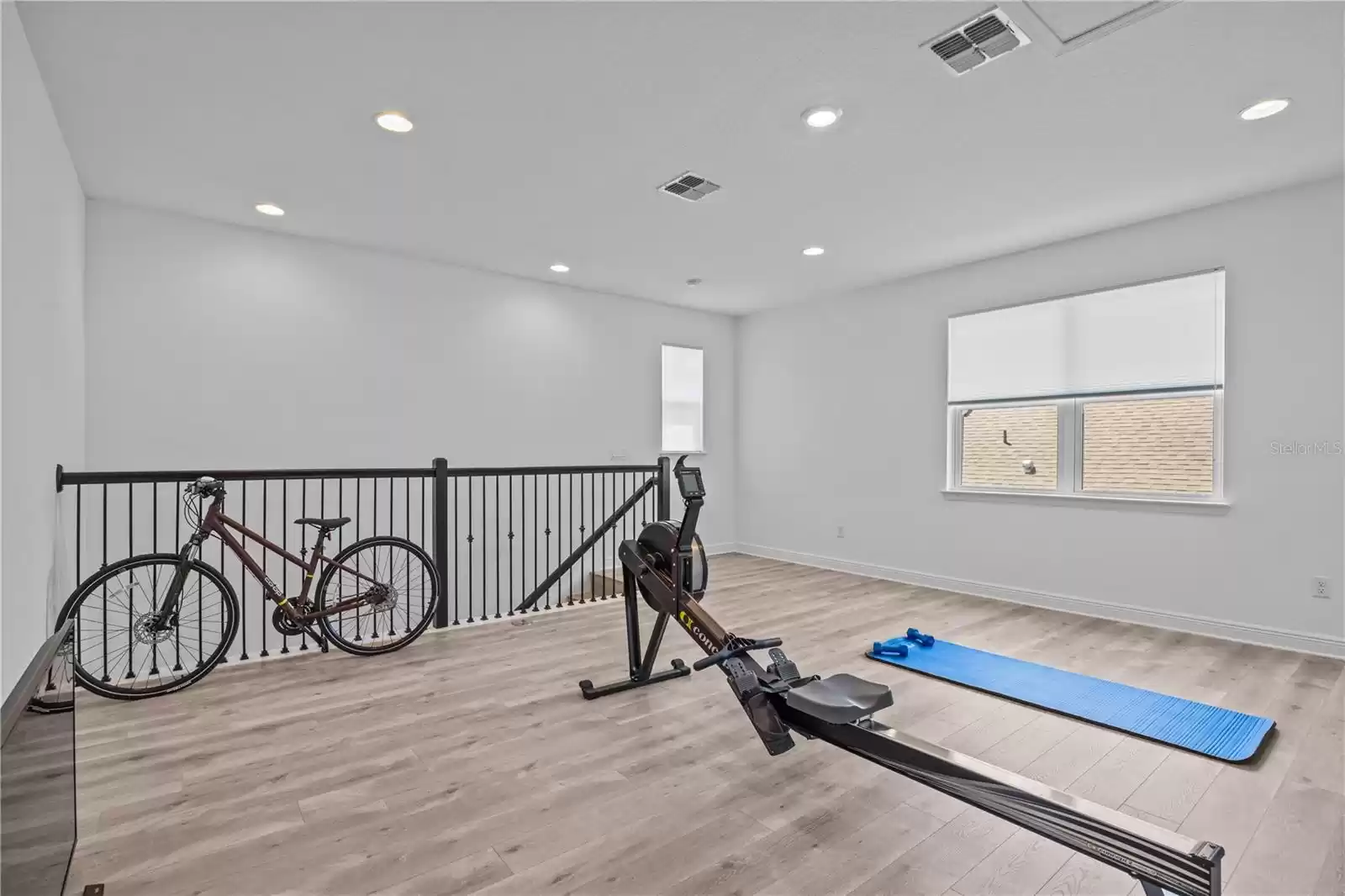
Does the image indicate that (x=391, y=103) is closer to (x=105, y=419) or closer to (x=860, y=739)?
(x=105, y=419)

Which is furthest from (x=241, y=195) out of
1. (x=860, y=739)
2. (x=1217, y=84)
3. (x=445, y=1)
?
(x=1217, y=84)

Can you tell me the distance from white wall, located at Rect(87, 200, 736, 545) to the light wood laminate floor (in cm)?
202

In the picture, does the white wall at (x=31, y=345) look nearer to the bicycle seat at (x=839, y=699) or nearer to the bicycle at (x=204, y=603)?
the bicycle at (x=204, y=603)

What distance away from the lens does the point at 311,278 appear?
16.3 feet

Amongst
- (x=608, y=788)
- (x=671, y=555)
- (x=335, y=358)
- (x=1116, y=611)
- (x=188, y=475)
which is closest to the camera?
(x=608, y=788)

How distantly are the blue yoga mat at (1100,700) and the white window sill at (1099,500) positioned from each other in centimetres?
173

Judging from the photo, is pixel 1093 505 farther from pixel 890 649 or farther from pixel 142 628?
pixel 142 628

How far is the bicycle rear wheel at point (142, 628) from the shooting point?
3.06 metres

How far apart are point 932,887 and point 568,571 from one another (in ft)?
15.5

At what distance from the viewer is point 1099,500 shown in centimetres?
475

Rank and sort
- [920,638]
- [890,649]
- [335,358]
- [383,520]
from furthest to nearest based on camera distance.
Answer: [383,520] → [335,358] → [920,638] → [890,649]

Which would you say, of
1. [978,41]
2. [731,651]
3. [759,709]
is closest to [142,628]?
[731,651]

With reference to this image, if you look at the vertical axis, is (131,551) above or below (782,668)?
above

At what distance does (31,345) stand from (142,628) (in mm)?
1390
